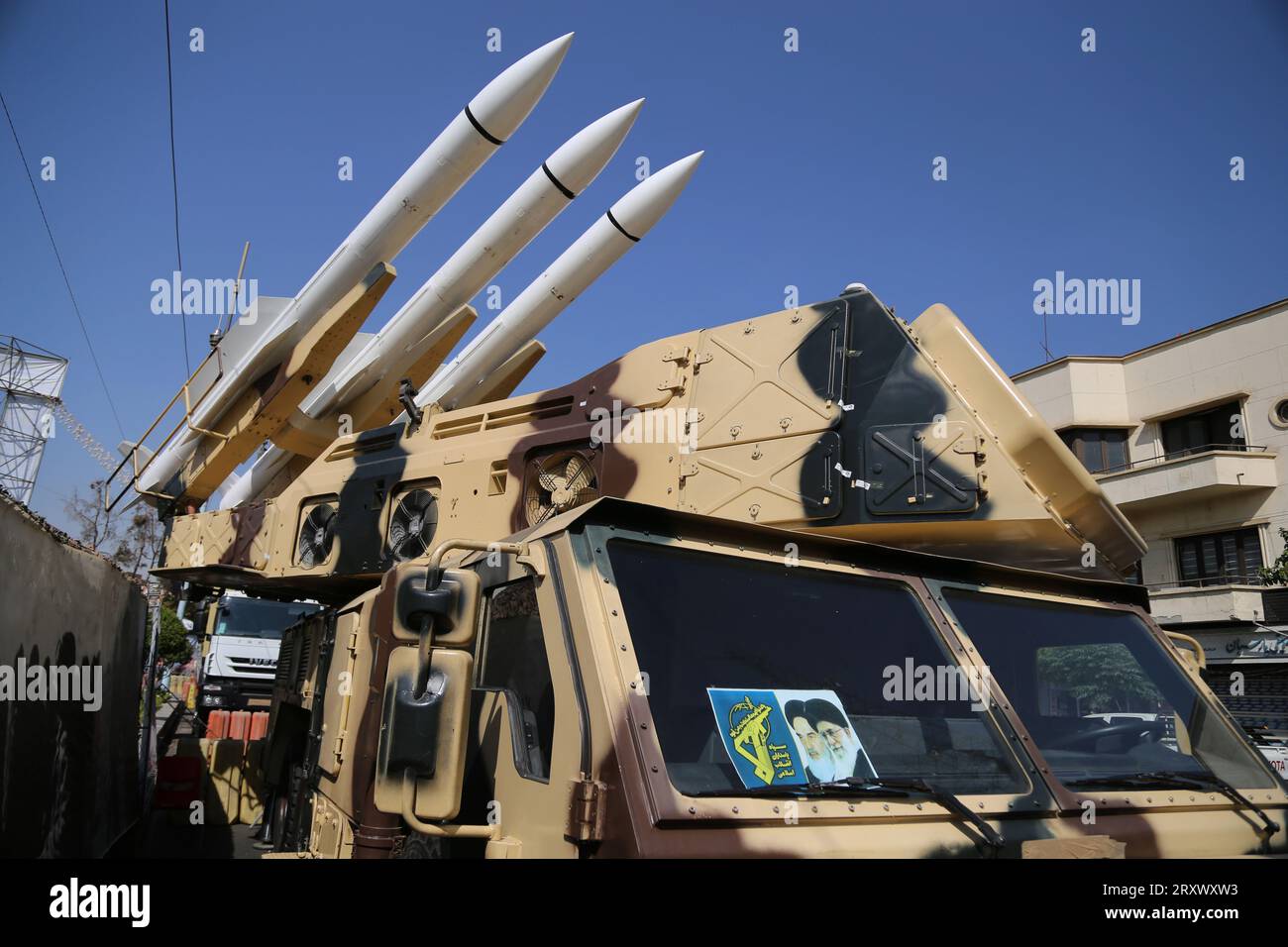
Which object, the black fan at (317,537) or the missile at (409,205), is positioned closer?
the black fan at (317,537)

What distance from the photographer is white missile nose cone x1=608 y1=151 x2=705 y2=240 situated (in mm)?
8953

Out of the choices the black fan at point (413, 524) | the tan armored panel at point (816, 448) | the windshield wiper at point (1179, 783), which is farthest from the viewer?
the black fan at point (413, 524)

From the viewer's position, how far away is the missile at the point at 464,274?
30.1 feet

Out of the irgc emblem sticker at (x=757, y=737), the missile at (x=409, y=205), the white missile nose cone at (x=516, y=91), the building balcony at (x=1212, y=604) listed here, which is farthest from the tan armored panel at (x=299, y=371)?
the building balcony at (x=1212, y=604)

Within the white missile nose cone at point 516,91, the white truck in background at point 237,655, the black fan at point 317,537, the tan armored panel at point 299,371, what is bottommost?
the white truck in background at point 237,655

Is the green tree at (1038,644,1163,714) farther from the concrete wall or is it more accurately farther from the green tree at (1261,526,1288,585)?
the green tree at (1261,526,1288,585)

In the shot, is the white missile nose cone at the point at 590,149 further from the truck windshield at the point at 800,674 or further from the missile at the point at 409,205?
the truck windshield at the point at 800,674

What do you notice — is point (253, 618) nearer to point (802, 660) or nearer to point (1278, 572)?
point (802, 660)

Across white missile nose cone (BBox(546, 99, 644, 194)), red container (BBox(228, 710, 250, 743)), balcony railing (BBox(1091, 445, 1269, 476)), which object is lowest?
red container (BBox(228, 710, 250, 743))

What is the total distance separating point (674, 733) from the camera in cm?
223

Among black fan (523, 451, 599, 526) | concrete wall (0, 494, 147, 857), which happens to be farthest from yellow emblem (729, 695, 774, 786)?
concrete wall (0, 494, 147, 857)

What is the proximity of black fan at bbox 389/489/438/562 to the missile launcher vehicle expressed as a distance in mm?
28
